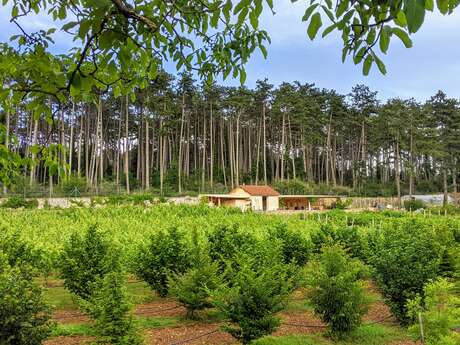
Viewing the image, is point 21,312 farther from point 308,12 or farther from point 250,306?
point 308,12

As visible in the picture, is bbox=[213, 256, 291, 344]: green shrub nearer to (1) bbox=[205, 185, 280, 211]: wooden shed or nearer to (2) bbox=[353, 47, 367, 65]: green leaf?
(2) bbox=[353, 47, 367, 65]: green leaf

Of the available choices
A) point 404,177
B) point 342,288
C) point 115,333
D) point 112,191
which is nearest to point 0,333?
point 115,333

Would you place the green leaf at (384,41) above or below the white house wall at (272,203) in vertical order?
above

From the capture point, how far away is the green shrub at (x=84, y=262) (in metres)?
6.93

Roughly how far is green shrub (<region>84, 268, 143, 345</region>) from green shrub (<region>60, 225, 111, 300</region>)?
2348mm

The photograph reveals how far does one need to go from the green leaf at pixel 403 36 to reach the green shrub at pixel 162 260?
22.1ft

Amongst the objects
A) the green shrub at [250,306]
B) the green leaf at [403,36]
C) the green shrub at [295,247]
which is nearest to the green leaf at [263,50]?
the green leaf at [403,36]

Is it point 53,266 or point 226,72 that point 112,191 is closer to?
point 53,266

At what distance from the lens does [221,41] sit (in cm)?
270

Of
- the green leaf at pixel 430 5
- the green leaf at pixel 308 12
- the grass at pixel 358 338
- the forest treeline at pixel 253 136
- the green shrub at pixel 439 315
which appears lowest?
the grass at pixel 358 338

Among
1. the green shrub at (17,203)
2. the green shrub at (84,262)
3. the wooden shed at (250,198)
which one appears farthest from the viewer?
the wooden shed at (250,198)

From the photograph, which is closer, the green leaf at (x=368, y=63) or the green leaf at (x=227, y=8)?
the green leaf at (x=368, y=63)

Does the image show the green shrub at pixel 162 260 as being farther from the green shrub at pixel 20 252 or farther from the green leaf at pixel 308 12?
the green leaf at pixel 308 12

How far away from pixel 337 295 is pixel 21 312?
151 inches
